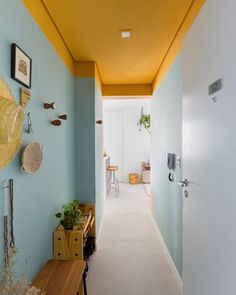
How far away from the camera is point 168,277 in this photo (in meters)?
2.21

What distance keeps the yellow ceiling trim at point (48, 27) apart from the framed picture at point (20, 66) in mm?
362

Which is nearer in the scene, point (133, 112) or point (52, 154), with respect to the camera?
point (52, 154)

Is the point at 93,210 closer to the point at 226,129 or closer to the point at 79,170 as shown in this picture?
the point at 79,170

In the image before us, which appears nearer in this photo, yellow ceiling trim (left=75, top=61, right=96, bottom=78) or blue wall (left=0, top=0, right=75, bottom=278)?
blue wall (left=0, top=0, right=75, bottom=278)

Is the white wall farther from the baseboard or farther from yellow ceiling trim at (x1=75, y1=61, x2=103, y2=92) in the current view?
yellow ceiling trim at (x1=75, y1=61, x2=103, y2=92)

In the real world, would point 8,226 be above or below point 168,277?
above

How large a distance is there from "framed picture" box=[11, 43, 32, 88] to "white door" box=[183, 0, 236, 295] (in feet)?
3.38

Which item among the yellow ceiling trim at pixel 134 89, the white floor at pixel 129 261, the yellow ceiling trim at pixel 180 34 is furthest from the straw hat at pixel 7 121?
the yellow ceiling trim at pixel 134 89

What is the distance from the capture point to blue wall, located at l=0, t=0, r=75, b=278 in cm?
126

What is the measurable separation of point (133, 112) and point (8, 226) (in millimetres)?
6536

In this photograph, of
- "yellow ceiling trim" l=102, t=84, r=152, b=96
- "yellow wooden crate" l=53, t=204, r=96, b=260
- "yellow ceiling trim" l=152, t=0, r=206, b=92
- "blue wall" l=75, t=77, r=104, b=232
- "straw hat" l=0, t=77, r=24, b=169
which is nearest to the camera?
Result: "straw hat" l=0, t=77, r=24, b=169

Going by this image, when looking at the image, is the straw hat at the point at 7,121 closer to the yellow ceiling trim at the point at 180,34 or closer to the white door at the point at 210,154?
the white door at the point at 210,154

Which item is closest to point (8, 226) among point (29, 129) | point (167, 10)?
point (29, 129)

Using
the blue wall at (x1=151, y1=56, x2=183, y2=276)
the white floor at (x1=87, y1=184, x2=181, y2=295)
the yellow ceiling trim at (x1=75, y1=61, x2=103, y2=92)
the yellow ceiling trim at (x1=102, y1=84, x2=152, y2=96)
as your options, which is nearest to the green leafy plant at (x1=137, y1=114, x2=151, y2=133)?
the yellow ceiling trim at (x1=102, y1=84, x2=152, y2=96)
